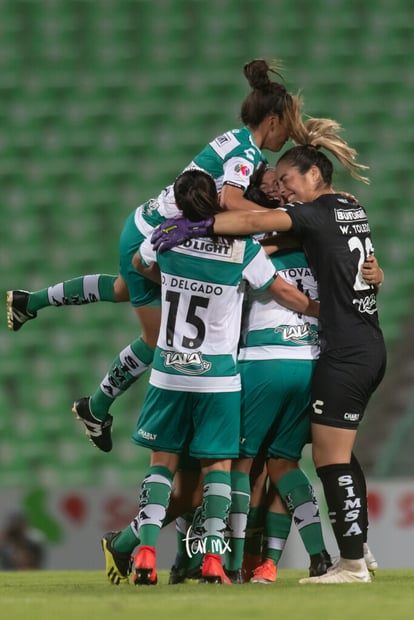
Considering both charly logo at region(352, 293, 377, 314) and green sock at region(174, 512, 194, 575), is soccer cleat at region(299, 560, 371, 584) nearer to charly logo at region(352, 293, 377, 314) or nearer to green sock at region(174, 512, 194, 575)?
green sock at region(174, 512, 194, 575)

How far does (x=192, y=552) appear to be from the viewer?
4645 millimetres

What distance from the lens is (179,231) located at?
4168 mm

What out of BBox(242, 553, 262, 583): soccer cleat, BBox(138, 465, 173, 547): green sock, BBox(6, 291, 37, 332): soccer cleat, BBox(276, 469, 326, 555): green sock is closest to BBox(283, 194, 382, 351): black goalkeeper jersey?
BBox(276, 469, 326, 555): green sock

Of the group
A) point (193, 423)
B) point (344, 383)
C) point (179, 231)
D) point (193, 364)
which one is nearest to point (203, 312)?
point (193, 364)

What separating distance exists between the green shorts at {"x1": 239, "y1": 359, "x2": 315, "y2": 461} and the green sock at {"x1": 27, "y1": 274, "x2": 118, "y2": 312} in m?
0.95

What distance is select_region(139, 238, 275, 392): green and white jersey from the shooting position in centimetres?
415

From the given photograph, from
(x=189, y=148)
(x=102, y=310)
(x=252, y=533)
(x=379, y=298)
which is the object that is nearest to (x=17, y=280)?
(x=102, y=310)

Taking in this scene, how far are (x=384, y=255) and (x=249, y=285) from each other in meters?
4.80

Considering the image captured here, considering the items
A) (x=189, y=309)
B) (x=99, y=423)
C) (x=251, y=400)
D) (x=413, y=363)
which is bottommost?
(x=413, y=363)

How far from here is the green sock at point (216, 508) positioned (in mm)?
4129

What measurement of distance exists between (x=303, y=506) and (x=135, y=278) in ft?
3.68

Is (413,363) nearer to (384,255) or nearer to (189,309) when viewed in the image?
(384,255)

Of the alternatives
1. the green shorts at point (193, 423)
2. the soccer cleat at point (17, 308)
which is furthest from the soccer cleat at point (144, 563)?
the soccer cleat at point (17, 308)

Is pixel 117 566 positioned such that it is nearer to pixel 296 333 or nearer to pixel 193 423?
pixel 193 423
